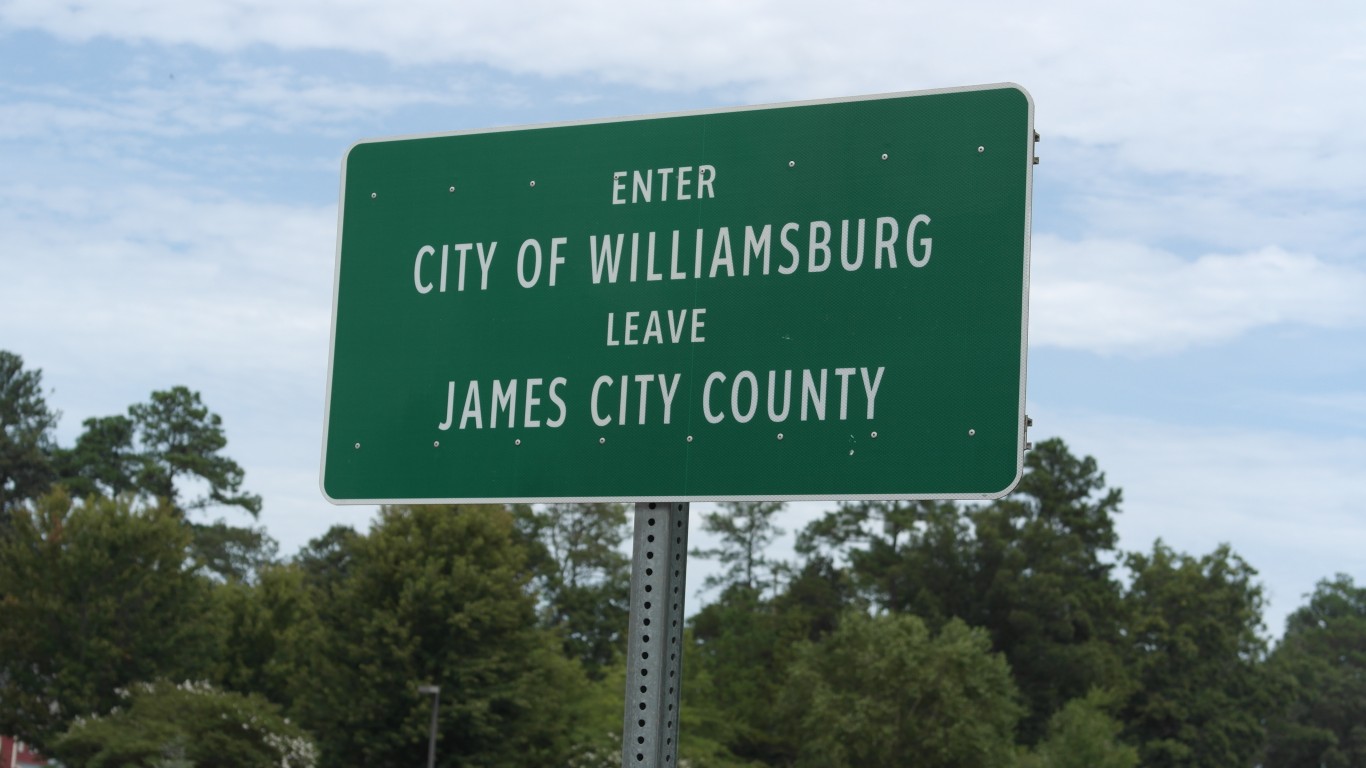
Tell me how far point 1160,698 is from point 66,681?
49.9 metres

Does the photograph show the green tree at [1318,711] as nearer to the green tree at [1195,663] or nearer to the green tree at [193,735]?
the green tree at [1195,663]

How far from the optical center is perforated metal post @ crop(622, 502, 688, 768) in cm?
549

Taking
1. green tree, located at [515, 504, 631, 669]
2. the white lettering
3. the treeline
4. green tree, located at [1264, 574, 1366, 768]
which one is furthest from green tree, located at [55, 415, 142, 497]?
the white lettering

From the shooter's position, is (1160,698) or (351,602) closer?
(351,602)

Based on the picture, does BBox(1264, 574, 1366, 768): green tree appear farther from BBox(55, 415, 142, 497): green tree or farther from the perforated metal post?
the perforated metal post

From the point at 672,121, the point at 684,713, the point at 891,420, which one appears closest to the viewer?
the point at 891,420

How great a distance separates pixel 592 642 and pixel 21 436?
44.0 m

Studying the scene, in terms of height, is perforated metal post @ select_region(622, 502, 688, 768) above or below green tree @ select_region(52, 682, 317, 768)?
above

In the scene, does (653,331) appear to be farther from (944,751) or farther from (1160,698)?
(1160,698)

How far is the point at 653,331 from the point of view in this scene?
602 centimetres

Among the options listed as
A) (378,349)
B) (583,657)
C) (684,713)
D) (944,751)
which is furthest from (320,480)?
(583,657)

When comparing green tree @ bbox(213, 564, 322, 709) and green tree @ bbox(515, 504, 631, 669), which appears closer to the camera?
green tree @ bbox(213, 564, 322, 709)

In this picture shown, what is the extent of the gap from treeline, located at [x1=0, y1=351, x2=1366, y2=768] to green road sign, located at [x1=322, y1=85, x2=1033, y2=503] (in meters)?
40.5

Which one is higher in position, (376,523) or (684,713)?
(376,523)
